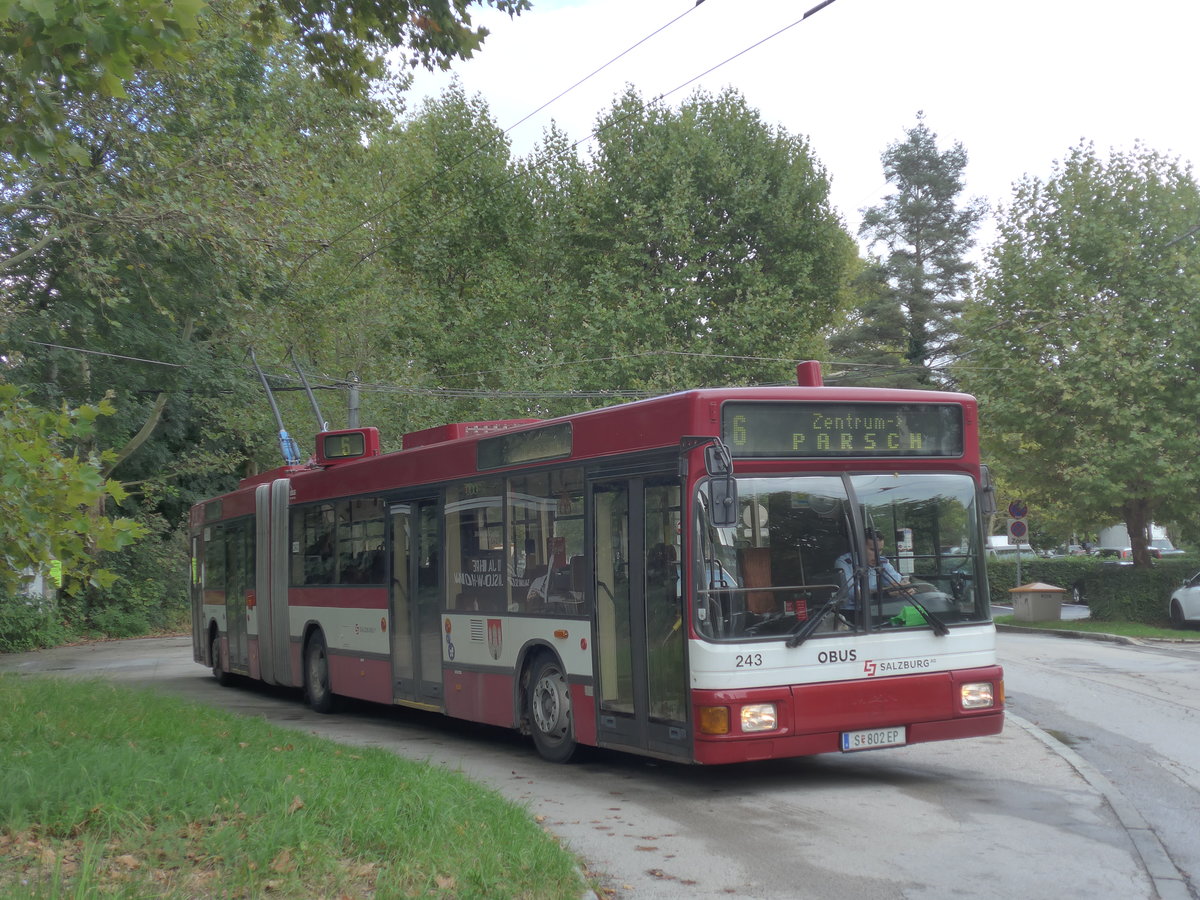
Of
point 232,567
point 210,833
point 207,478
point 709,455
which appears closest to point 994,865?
point 709,455

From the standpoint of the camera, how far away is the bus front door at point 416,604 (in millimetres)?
12672

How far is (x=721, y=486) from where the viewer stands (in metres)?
8.12

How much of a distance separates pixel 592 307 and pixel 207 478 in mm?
12642

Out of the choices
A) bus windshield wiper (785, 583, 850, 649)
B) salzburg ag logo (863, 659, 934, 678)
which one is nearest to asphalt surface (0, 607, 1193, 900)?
salzburg ag logo (863, 659, 934, 678)

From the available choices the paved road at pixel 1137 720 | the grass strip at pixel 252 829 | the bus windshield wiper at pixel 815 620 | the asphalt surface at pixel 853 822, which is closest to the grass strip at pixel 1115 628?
the paved road at pixel 1137 720

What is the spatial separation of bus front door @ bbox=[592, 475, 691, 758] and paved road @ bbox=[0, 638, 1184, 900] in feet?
1.55

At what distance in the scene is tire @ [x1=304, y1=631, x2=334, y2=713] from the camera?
15586 millimetres

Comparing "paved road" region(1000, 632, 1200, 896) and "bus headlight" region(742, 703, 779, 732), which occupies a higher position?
"bus headlight" region(742, 703, 779, 732)

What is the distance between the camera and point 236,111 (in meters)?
23.7

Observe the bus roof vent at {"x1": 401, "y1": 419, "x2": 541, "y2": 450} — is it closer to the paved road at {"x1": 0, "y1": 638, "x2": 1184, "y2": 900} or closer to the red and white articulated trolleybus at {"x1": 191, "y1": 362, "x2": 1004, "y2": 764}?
the red and white articulated trolleybus at {"x1": 191, "y1": 362, "x2": 1004, "y2": 764}

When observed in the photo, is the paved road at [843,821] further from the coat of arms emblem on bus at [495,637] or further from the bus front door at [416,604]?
the coat of arms emblem on bus at [495,637]

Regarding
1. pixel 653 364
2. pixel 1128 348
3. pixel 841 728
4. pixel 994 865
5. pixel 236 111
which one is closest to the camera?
pixel 994 865

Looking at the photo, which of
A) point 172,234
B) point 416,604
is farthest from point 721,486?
point 172,234

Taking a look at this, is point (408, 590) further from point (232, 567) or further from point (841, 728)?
point (232, 567)
